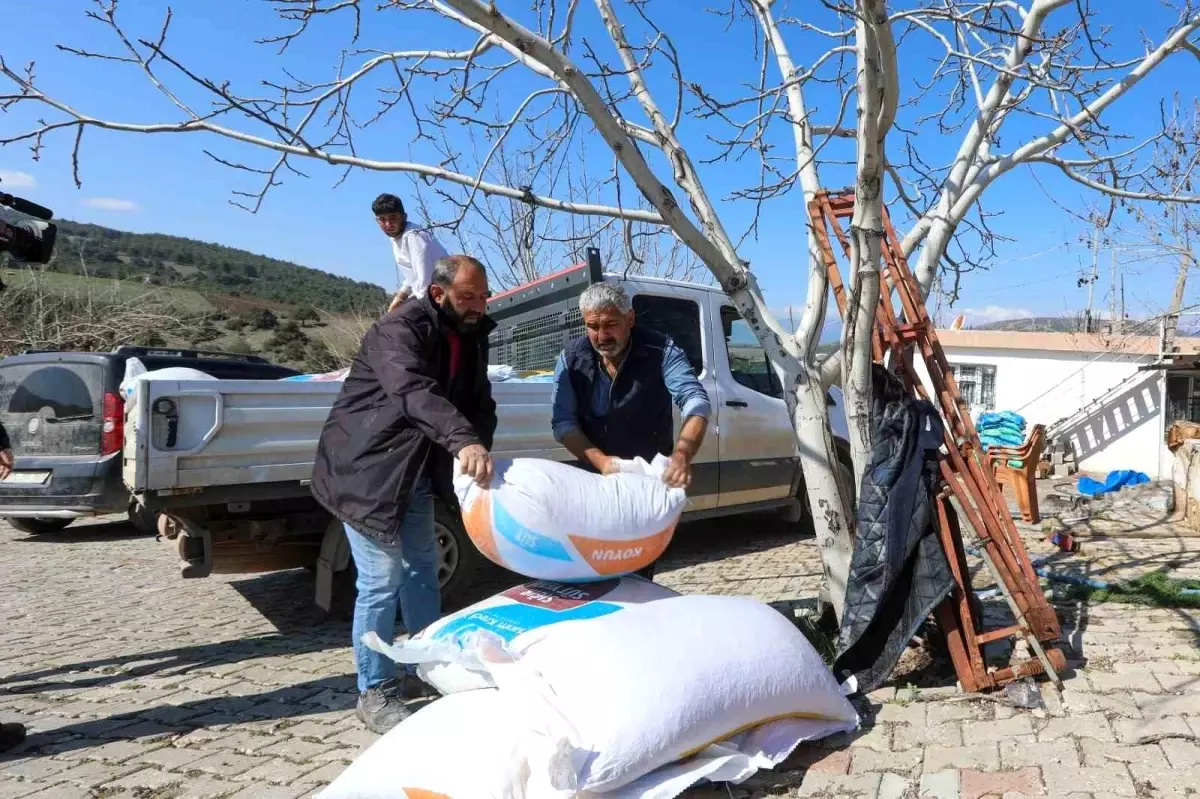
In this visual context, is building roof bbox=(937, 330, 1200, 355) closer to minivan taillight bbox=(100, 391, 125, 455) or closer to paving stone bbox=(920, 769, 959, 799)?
paving stone bbox=(920, 769, 959, 799)

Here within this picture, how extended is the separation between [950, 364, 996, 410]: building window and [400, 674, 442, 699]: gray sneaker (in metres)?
16.4

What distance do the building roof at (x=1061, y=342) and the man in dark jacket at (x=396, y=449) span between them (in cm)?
1388

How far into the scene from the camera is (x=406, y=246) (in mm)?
5238

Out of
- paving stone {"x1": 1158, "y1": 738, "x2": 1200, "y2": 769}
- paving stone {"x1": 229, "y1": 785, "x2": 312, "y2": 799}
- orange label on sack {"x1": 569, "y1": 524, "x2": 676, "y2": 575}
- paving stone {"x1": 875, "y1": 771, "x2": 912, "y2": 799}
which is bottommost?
paving stone {"x1": 229, "y1": 785, "x2": 312, "y2": 799}

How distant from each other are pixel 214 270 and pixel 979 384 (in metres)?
39.2

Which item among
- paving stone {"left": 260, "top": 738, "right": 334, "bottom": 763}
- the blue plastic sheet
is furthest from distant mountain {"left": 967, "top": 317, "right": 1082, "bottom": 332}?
paving stone {"left": 260, "top": 738, "right": 334, "bottom": 763}

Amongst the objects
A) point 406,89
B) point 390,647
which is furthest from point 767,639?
point 406,89

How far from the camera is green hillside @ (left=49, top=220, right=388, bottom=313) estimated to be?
36219 millimetres

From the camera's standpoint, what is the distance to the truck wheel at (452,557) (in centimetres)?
489

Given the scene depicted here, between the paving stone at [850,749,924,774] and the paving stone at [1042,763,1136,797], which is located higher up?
the paving stone at [1042,763,1136,797]

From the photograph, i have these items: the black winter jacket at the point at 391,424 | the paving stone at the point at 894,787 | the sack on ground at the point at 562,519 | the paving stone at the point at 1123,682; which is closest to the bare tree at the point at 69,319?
the black winter jacket at the point at 391,424

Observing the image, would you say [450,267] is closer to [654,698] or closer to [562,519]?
[562,519]

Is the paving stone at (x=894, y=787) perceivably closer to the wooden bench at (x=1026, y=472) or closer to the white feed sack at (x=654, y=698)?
the white feed sack at (x=654, y=698)

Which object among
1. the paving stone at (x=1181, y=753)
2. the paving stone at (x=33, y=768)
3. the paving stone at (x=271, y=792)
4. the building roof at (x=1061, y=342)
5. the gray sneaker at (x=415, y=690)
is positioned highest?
the building roof at (x=1061, y=342)
